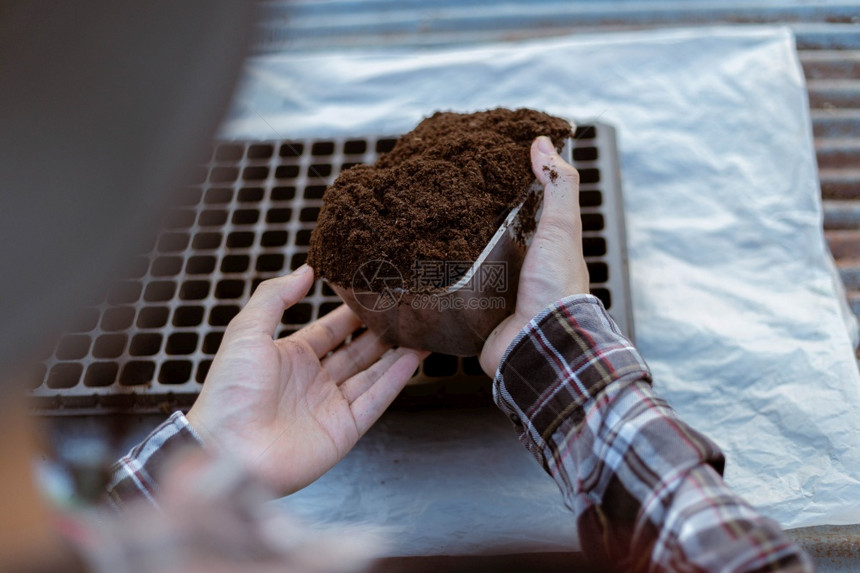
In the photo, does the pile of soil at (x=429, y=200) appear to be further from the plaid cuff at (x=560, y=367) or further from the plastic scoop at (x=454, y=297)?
the plaid cuff at (x=560, y=367)

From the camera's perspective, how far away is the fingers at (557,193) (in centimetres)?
91

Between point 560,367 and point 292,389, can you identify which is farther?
point 292,389

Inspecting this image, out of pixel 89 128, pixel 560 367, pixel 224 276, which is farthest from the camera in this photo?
pixel 224 276

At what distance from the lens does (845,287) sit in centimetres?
119

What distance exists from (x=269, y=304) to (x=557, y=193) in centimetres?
47

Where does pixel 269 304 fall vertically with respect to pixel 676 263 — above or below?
above

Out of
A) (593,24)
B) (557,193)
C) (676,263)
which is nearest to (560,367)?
(557,193)

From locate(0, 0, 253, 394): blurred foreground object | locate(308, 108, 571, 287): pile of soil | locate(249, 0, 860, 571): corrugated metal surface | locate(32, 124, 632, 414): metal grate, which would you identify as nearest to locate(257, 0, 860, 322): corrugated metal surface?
locate(249, 0, 860, 571): corrugated metal surface

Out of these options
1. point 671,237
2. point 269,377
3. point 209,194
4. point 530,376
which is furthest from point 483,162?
point 209,194

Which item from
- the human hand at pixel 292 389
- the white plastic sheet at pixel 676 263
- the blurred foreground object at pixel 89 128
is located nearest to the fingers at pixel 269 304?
the human hand at pixel 292 389

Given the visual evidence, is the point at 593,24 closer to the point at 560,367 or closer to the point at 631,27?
the point at 631,27

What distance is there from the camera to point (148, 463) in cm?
82

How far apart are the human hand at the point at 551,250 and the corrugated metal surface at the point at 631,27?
0.70 metres

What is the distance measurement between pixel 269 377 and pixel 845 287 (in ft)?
3.65
